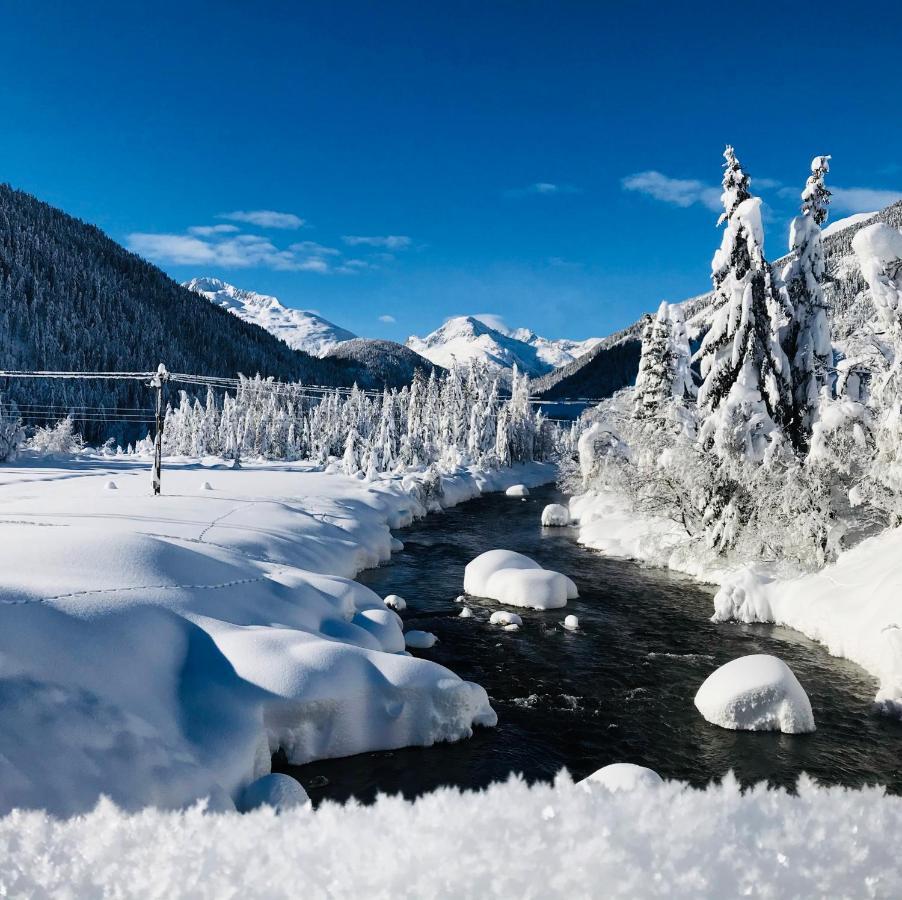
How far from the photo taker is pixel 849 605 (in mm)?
18359

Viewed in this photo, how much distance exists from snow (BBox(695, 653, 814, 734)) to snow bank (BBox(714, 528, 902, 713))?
8.12ft

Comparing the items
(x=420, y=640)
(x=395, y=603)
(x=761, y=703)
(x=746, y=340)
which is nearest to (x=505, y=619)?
(x=420, y=640)

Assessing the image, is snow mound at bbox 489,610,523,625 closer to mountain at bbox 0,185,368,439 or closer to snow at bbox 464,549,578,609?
snow at bbox 464,549,578,609

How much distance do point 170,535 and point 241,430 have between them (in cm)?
8582

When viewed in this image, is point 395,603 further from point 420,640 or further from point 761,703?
point 761,703

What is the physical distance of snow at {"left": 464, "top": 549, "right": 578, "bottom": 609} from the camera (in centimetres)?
2208

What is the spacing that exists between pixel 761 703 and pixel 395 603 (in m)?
11.9

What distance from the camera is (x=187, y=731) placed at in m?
9.98

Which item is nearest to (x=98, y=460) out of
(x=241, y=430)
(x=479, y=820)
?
(x=241, y=430)

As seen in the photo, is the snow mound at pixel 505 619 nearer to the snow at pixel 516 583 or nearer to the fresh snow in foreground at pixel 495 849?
the snow at pixel 516 583

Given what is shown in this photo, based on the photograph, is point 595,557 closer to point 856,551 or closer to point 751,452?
point 751,452

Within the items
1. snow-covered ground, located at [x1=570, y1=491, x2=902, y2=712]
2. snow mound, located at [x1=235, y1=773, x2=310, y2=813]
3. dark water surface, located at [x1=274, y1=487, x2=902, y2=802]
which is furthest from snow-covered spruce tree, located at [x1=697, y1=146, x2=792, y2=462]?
snow mound, located at [x1=235, y1=773, x2=310, y2=813]

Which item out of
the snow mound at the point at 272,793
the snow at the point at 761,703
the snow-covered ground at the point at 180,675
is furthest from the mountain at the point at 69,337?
the snow at the point at 761,703

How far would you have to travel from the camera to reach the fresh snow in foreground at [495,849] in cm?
268
